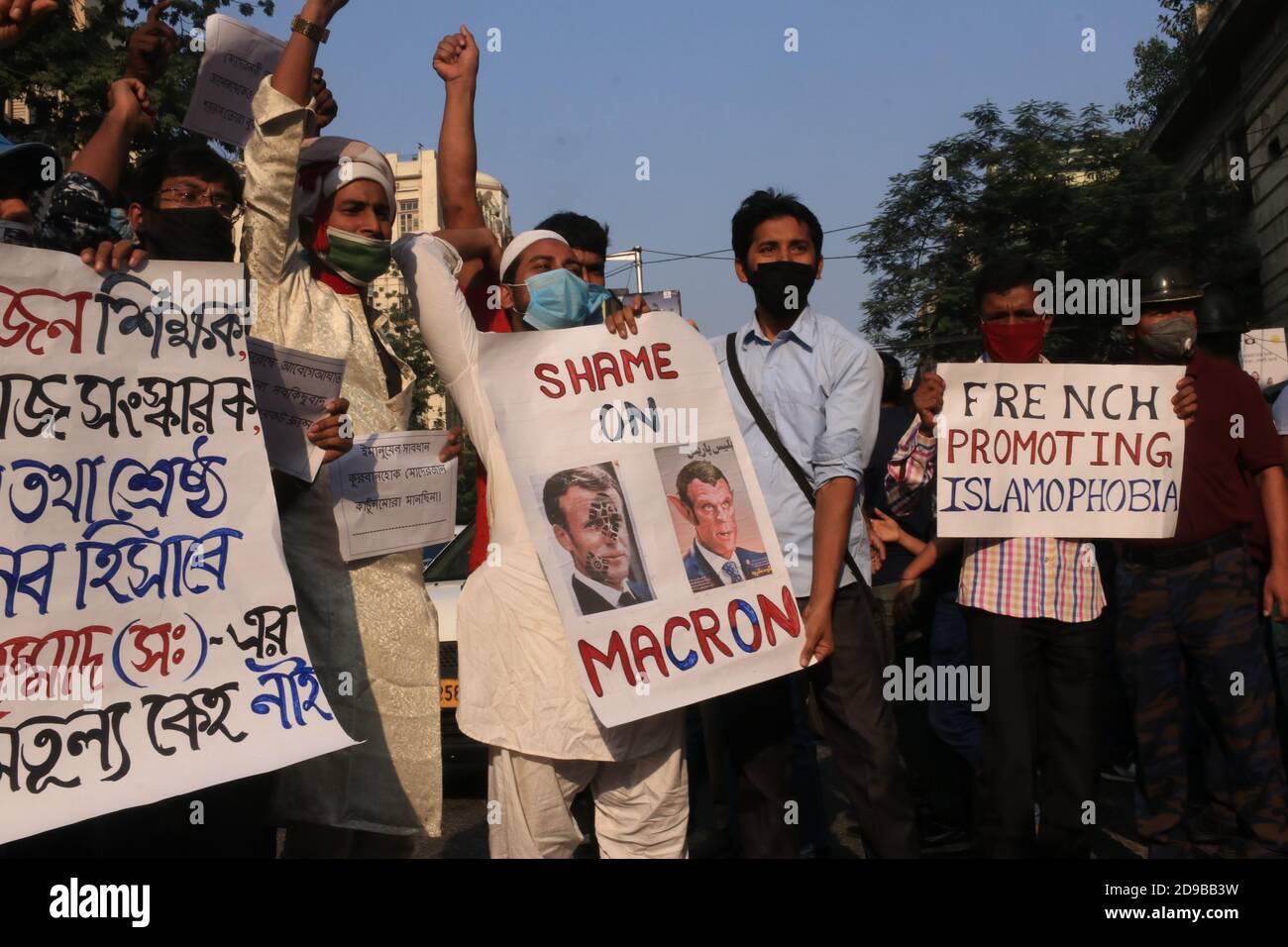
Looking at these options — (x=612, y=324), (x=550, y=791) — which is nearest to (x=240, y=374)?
(x=612, y=324)

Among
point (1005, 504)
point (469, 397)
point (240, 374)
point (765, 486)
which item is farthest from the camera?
point (1005, 504)

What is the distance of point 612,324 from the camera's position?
4043mm

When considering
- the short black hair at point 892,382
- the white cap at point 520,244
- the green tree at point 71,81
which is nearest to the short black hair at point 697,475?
the white cap at point 520,244

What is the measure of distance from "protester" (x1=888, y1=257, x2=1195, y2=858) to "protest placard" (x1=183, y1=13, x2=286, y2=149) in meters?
2.43

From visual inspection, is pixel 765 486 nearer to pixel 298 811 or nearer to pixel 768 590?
pixel 768 590

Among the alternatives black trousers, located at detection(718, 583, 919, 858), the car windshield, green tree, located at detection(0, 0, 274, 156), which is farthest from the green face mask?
green tree, located at detection(0, 0, 274, 156)

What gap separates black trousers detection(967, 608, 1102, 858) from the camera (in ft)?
15.5

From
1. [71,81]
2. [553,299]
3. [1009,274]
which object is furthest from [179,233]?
[71,81]

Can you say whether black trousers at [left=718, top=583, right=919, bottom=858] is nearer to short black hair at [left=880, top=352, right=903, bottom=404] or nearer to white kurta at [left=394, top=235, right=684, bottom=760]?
white kurta at [left=394, top=235, right=684, bottom=760]

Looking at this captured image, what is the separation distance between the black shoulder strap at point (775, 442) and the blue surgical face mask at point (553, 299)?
76 centimetres

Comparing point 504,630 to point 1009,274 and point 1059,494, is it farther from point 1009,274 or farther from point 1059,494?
point 1009,274

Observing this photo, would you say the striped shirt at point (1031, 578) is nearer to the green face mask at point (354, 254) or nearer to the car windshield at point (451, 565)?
the green face mask at point (354, 254)

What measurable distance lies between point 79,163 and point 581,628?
1824 millimetres

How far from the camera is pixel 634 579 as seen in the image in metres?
3.89
